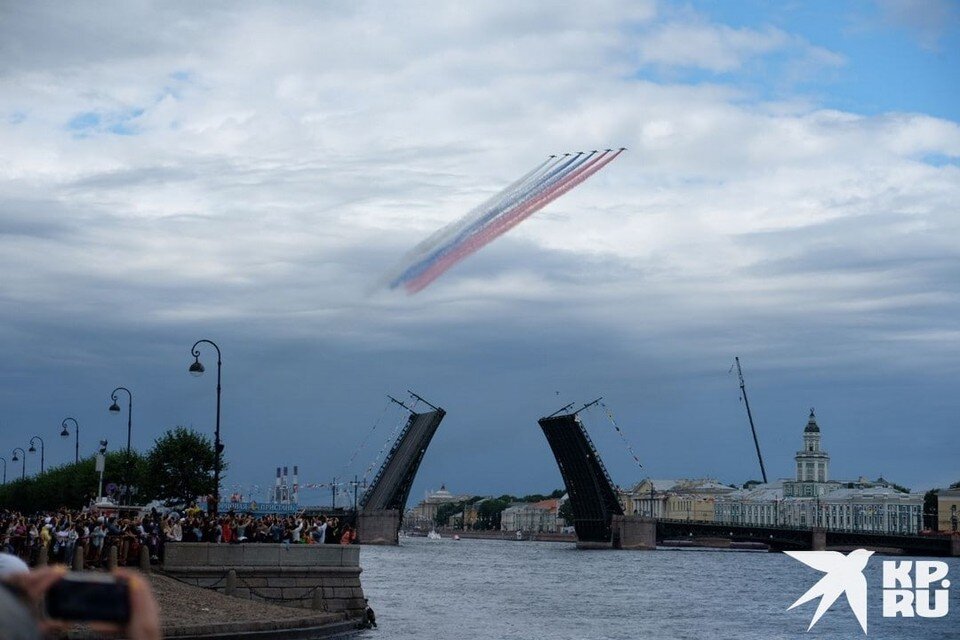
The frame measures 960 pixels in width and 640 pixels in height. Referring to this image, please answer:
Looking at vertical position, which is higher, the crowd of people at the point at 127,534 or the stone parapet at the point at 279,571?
the crowd of people at the point at 127,534

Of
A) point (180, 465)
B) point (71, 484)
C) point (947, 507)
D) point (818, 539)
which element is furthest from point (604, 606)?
point (947, 507)

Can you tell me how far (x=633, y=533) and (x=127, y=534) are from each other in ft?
257

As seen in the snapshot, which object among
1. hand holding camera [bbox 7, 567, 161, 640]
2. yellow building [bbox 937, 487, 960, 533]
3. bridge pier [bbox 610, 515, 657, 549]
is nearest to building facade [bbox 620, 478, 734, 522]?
yellow building [bbox 937, 487, 960, 533]

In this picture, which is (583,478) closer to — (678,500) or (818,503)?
(818,503)

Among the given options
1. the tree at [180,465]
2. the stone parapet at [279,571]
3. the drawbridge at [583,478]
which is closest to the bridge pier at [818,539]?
the drawbridge at [583,478]

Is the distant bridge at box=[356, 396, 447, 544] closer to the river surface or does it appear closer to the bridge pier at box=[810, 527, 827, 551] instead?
the river surface

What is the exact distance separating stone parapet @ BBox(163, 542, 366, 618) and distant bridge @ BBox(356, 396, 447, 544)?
160 ft

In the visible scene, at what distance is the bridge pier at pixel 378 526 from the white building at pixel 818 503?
2164 inches

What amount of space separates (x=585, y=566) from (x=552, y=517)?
128195 millimetres

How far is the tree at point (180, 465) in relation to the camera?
4781cm

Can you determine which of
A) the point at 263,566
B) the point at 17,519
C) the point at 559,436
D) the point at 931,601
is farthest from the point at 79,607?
the point at 559,436

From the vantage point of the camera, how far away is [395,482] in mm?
81500

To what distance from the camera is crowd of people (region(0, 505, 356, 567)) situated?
1945cm

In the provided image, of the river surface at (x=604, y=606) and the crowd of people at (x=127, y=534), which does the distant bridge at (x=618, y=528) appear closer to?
the river surface at (x=604, y=606)
